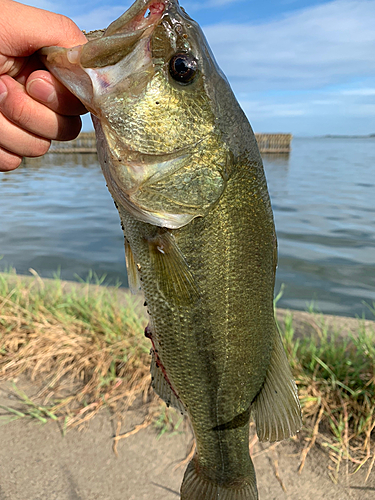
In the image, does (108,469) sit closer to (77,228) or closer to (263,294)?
(263,294)

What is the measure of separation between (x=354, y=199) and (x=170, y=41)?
1355 centimetres

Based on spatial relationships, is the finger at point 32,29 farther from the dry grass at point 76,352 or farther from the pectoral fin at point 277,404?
the dry grass at point 76,352

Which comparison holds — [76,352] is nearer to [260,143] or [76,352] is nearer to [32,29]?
[32,29]

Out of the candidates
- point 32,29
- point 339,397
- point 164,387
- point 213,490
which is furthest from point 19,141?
point 339,397

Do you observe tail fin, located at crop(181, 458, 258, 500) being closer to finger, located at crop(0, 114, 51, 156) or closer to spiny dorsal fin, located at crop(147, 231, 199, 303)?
spiny dorsal fin, located at crop(147, 231, 199, 303)

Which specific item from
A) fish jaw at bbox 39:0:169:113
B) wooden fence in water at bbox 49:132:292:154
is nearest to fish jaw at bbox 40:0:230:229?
fish jaw at bbox 39:0:169:113

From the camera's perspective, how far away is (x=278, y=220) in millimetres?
10820

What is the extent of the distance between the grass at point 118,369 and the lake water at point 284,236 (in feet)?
4.31

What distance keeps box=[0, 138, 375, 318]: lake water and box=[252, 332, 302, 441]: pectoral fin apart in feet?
12.2

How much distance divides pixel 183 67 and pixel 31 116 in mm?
638

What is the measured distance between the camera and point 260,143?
99.3 ft

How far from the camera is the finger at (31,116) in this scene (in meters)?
1.55

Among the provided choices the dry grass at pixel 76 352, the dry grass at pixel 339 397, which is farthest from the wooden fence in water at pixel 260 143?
the dry grass at pixel 339 397

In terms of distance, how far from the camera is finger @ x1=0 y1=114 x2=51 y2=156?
1670mm
